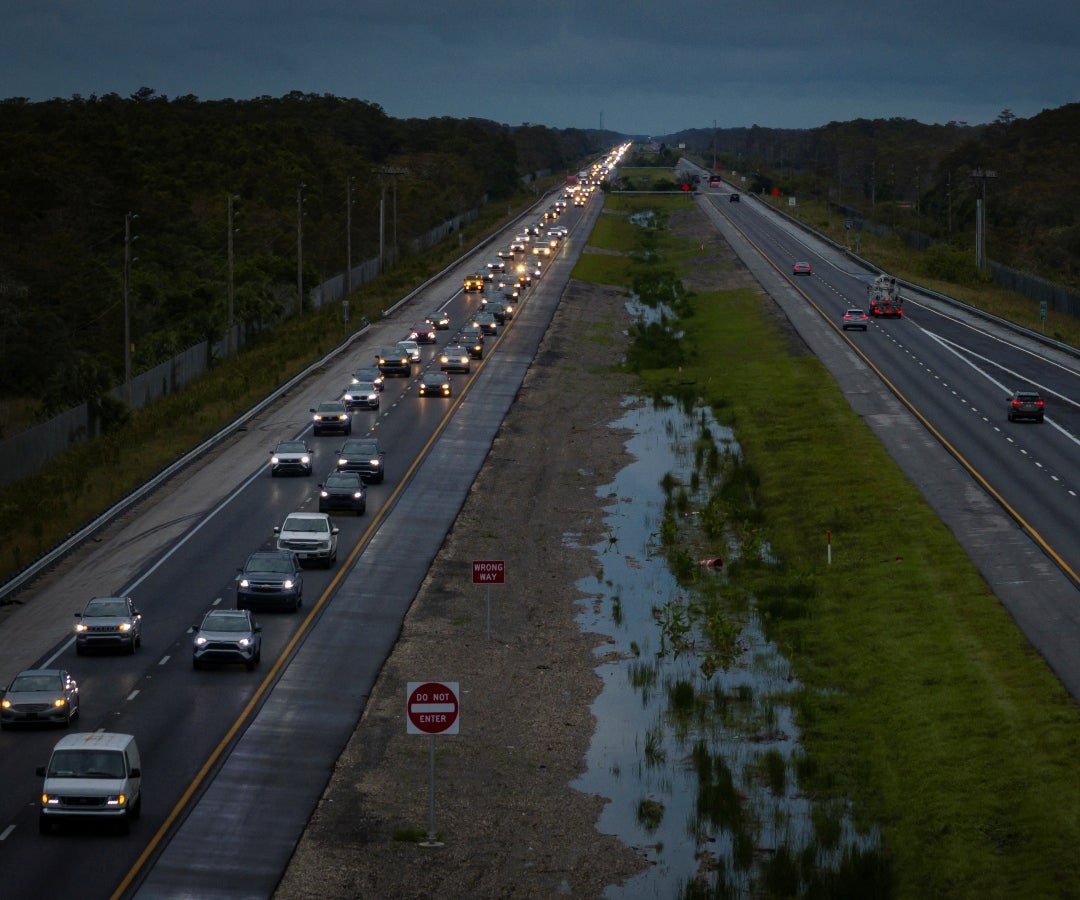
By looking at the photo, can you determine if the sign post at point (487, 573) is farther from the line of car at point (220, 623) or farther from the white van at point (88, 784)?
the white van at point (88, 784)

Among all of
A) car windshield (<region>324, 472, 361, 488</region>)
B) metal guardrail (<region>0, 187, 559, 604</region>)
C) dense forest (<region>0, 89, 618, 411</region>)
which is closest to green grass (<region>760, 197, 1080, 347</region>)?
metal guardrail (<region>0, 187, 559, 604</region>)

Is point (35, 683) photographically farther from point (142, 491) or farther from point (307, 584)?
point (142, 491)

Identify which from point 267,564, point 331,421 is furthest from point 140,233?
point 267,564

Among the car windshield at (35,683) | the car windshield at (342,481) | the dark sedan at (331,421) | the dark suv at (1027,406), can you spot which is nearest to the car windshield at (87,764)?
the car windshield at (35,683)

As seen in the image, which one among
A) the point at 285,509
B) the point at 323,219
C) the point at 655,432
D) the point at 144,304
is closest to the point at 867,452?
the point at 655,432

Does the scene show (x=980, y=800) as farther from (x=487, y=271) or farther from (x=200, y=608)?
(x=487, y=271)

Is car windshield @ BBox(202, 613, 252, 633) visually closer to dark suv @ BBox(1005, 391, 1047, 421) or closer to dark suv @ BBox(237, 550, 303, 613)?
dark suv @ BBox(237, 550, 303, 613)
